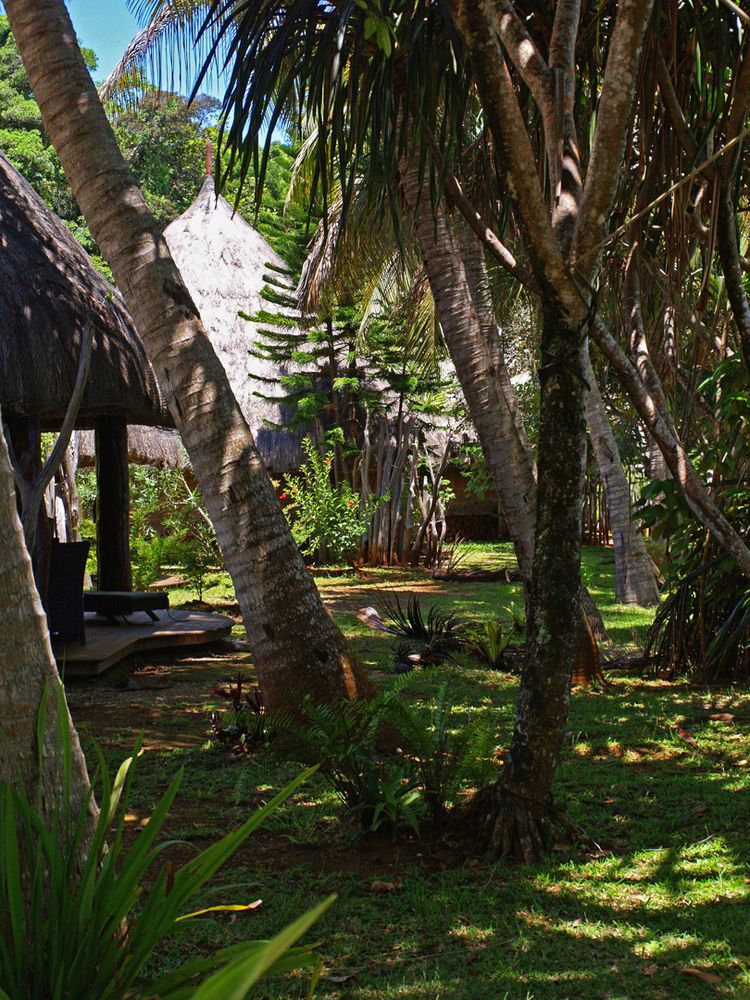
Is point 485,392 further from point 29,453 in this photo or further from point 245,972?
point 245,972

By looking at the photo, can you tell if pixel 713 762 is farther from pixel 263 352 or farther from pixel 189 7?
pixel 263 352

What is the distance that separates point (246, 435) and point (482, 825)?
207 cm

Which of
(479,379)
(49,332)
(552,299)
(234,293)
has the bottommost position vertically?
(552,299)

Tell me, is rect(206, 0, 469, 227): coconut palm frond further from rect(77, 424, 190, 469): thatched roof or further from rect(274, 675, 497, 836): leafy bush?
rect(77, 424, 190, 469): thatched roof

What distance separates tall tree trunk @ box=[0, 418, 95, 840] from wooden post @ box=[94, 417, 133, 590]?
282 inches

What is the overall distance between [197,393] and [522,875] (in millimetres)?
2489

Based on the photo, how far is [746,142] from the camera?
603 centimetres

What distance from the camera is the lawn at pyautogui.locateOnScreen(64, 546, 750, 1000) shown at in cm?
274

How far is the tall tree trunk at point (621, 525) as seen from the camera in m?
11.2

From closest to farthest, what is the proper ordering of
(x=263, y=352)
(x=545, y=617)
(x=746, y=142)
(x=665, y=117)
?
(x=545, y=617) < (x=665, y=117) < (x=746, y=142) < (x=263, y=352)

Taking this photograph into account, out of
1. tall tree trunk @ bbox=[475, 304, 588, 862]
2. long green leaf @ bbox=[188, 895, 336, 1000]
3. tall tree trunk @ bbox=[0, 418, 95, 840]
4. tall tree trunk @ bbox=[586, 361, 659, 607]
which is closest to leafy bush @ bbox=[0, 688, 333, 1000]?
tall tree trunk @ bbox=[0, 418, 95, 840]

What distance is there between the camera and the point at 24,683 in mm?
2115

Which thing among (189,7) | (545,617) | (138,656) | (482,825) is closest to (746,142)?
(545,617)

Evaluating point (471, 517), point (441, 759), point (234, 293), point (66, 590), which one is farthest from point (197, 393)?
point (471, 517)
